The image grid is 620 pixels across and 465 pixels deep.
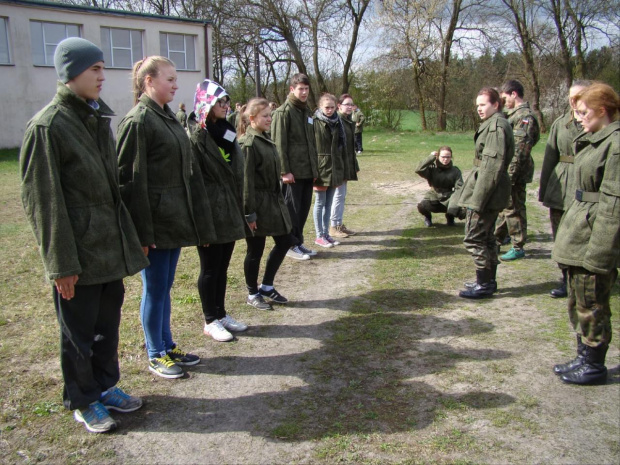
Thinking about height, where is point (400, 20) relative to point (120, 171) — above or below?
above

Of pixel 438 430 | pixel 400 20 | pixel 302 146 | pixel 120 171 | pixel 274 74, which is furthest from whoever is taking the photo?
pixel 274 74

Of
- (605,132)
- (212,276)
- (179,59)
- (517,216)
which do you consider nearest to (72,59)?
(212,276)

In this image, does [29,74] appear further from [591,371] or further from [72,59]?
[591,371]

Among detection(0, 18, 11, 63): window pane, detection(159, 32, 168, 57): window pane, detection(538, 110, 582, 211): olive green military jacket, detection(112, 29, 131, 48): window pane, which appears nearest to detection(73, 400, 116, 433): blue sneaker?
detection(538, 110, 582, 211): olive green military jacket

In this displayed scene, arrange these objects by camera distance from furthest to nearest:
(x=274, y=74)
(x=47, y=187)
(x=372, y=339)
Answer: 1. (x=274, y=74)
2. (x=372, y=339)
3. (x=47, y=187)

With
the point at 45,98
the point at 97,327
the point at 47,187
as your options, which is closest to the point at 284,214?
the point at 97,327

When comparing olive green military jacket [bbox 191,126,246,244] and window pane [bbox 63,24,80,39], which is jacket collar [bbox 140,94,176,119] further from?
window pane [bbox 63,24,80,39]

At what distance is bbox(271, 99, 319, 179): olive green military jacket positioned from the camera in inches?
239

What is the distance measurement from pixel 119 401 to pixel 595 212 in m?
3.15

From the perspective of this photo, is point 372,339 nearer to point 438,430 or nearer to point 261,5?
point 438,430

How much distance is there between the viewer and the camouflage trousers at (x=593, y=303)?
343 cm

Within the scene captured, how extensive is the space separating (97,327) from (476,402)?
228 cm

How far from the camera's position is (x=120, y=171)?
3199mm

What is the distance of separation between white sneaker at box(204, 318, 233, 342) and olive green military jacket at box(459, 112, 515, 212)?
8.26ft
